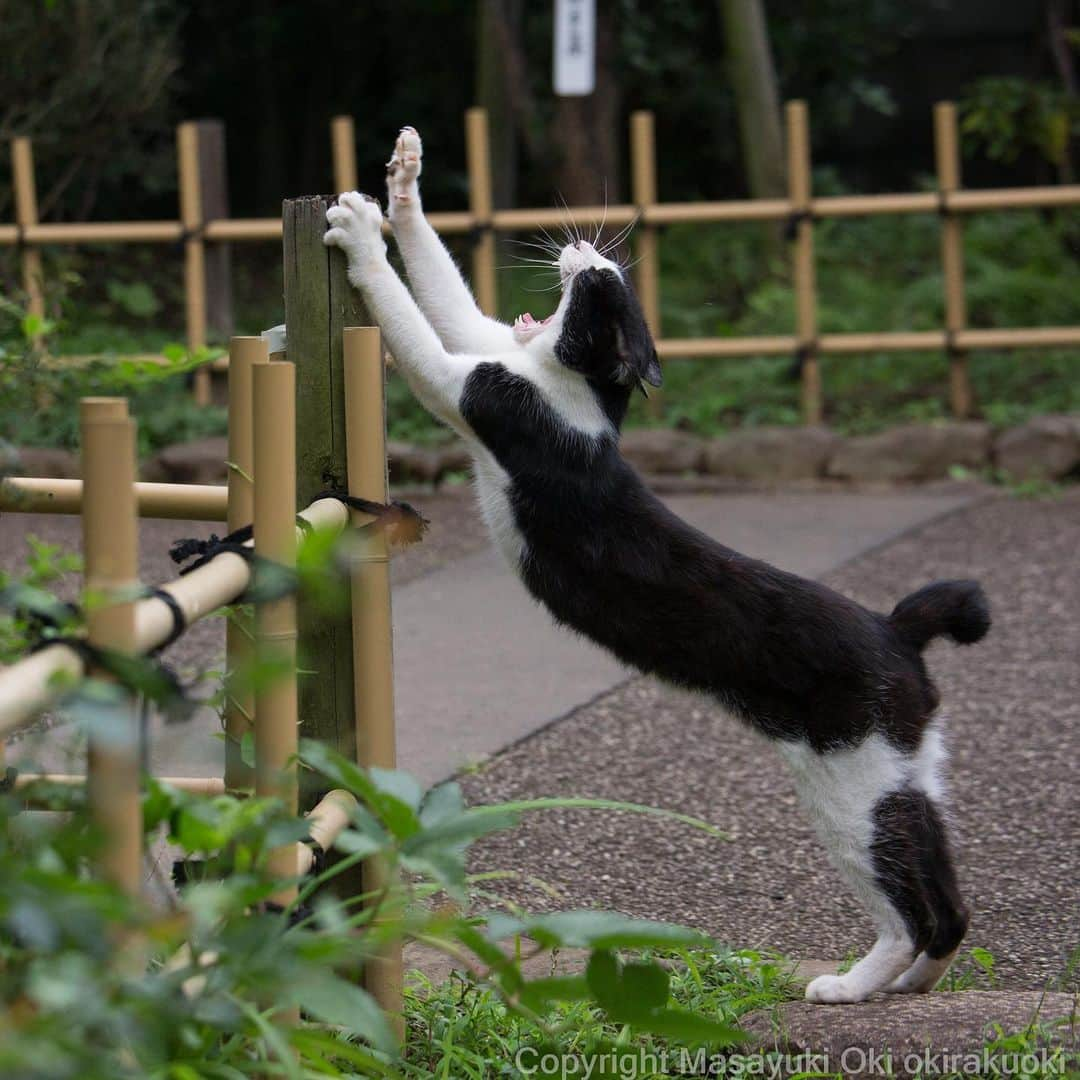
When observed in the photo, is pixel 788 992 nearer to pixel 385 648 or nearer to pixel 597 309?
pixel 385 648

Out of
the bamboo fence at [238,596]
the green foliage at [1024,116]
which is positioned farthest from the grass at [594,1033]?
the green foliage at [1024,116]

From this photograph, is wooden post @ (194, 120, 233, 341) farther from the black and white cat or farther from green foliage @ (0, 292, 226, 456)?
the black and white cat

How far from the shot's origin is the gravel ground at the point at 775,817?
10.1ft

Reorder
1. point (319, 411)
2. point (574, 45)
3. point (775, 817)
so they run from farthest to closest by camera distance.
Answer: point (574, 45) < point (775, 817) < point (319, 411)

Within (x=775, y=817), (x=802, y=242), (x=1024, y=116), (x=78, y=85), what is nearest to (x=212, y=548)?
(x=775, y=817)

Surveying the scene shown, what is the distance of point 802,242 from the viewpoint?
8070 mm

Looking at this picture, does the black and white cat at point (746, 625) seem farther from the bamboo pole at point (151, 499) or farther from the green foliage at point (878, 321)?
the green foliage at point (878, 321)

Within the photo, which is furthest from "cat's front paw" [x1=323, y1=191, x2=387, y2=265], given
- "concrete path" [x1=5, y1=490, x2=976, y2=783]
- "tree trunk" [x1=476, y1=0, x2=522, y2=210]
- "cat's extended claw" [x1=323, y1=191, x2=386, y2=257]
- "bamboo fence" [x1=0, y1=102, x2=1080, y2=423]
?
"tree trunk" [x1=476, y1=0, x2=522, y2=210]

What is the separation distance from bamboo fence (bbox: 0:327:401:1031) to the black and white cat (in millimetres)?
328

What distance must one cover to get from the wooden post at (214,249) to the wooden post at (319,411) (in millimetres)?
6383

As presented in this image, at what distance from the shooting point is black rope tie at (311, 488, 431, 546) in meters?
2.30

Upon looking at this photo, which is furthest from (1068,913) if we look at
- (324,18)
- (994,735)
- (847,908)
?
(324,18)

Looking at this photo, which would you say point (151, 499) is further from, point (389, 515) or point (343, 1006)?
point (343, 1006)

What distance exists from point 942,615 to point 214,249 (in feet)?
21.8
